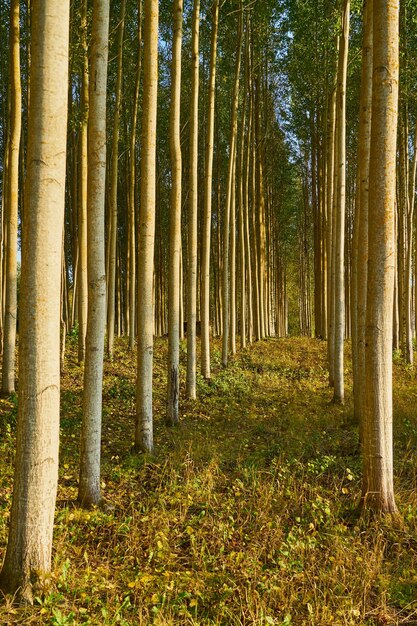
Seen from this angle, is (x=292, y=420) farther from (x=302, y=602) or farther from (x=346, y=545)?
(x=302, y=602)

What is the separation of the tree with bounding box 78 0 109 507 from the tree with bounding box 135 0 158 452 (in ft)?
3.99

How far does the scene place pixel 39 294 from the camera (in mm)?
3096

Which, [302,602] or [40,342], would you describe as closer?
[40,342]

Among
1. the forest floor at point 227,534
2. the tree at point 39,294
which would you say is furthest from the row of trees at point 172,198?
the forest floor at point 227,534

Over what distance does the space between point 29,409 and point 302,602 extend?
237 cm

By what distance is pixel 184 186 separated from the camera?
64.7 feet

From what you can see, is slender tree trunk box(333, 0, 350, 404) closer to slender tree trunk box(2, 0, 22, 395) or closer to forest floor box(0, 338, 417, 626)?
forest floor box(0, 338, 417, 626)

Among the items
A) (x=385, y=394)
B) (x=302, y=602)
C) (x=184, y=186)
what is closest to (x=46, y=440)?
(x=302, y=602)

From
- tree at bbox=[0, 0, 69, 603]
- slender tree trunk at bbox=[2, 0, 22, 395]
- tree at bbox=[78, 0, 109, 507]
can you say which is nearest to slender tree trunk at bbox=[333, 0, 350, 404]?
tree at bbox=[78, 0, 109, 507]

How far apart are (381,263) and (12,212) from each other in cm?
585

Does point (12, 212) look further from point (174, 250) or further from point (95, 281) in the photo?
point (95, 281)

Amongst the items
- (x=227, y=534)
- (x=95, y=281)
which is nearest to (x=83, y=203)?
(x=95, y=281)

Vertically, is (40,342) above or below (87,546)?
above

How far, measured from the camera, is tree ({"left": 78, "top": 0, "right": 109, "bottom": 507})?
15.4 ft
